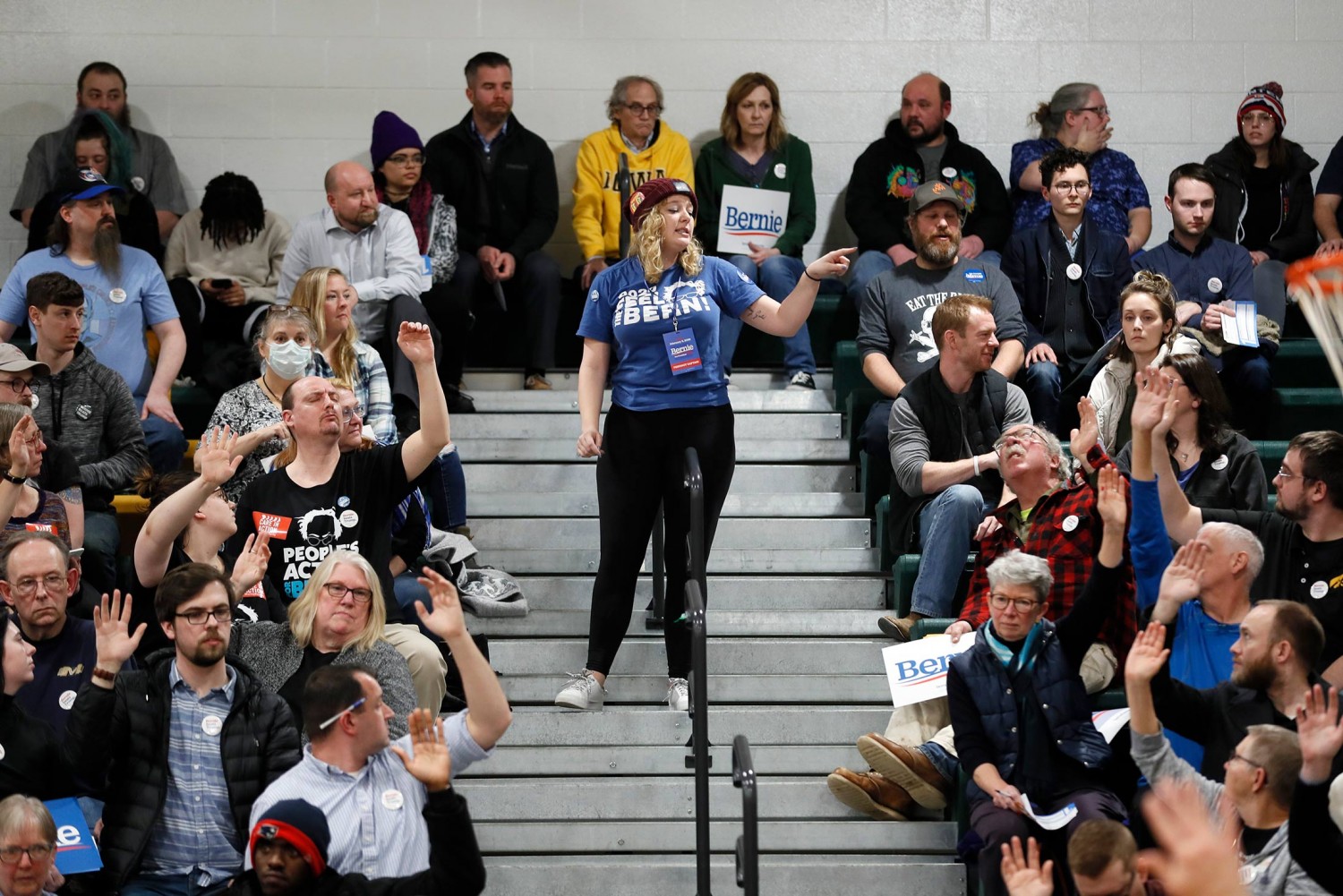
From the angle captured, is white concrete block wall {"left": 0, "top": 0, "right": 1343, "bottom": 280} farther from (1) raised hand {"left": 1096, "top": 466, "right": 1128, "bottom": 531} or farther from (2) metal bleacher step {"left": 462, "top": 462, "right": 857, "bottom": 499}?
(1) raised hand {"left": 1096, "top": 466, "right": 1128, "bottom": 531}

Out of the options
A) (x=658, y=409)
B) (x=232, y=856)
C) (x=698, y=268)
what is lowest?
(x=232, y=856)

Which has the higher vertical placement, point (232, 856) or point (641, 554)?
point (641, 554)

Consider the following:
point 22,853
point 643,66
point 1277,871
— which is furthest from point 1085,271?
point 22,853

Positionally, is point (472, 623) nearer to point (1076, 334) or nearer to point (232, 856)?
point (232, 856)

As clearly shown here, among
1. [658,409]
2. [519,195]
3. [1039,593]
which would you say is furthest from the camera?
[519,195]

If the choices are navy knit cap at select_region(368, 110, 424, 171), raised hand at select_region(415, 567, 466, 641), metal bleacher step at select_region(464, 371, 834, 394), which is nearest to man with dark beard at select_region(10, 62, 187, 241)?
navy knit cap at select_region(368, 110, 424, 171)

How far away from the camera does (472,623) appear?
226 inches

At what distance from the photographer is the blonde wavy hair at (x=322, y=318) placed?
6.00 m

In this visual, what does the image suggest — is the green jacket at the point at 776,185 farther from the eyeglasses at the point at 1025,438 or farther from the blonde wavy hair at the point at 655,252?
the eyeglasses at the point at 1025,438

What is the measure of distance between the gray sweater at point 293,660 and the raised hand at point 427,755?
683 millimetres

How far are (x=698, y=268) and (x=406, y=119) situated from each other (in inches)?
114

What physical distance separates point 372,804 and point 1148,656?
1748 millimetres

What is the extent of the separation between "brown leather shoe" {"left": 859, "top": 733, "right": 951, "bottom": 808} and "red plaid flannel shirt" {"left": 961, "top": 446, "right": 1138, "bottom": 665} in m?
0.43

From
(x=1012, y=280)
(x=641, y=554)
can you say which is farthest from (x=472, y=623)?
(x=1012, y=280)
